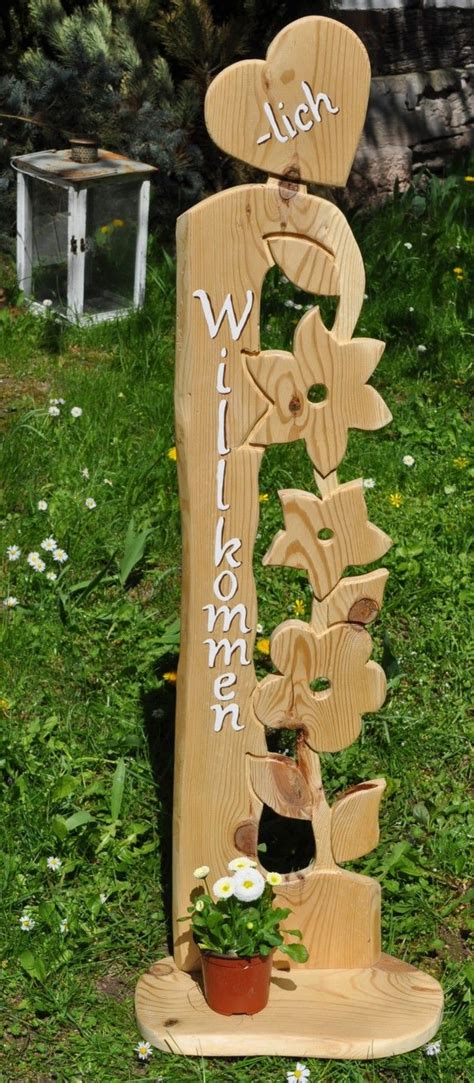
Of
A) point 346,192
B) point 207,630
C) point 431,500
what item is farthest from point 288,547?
point 346,192

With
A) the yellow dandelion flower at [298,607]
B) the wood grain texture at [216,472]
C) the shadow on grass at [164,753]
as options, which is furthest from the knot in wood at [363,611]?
the yellow dandelion flower at [298,607]

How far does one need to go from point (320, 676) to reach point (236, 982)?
0.59 m

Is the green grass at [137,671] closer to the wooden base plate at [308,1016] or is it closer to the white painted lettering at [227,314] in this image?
the wooden base plate at [308,1016]

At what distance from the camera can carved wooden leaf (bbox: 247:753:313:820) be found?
102 inches

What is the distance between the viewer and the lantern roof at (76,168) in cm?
469

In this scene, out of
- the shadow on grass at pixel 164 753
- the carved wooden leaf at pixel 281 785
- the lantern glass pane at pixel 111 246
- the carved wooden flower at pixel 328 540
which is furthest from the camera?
the lantern glass pane at pixel 111 246

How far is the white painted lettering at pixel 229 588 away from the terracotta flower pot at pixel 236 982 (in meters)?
0.66

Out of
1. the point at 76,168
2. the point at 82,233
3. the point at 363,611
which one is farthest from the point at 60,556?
the point at 76,168

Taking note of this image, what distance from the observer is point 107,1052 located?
8.38ft

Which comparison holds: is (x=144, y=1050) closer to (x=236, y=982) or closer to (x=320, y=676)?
(x=236, y=982)

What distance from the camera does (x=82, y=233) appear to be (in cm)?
479

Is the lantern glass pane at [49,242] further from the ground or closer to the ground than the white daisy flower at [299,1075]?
further from the ground

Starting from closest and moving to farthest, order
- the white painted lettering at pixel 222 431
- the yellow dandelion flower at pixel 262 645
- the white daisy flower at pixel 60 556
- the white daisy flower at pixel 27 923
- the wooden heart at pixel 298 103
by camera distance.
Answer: the wooden heart at pixel 298 103 < the white painted lettering at pixel 222 431 < the white daisy flower at pixel 27 923 < the yellow dandelion flower at pixel 262 645 < the white daisy flower at pixel 60 556

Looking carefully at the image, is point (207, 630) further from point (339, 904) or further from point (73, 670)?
point (73, 670)
